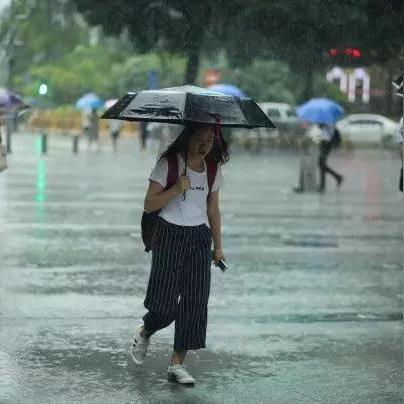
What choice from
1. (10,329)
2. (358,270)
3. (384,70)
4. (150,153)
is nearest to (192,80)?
(150,153)

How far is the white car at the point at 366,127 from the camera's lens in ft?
184

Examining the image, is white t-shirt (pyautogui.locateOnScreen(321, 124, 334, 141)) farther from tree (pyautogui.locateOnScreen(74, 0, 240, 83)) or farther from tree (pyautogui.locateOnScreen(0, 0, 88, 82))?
tree (pyautogui.locateOnScreen(0, 0, 88, 82))

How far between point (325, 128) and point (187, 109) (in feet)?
65.7

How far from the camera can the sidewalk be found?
26.5ft

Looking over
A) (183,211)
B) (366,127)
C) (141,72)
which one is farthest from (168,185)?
(141,72)

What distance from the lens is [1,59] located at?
56188 mm

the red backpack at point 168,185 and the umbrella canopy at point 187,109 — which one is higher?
the umbrella canopy at point 187,109

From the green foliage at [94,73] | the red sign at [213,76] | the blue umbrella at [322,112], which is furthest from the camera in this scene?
the green foliage at [94,73]

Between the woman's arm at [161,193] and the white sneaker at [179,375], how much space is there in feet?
3.14

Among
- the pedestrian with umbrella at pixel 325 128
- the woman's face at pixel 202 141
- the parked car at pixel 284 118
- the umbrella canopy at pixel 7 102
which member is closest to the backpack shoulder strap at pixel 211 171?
the woman's face at pixel 202 141

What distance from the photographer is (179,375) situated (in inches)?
315

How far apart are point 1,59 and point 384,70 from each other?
25.0m

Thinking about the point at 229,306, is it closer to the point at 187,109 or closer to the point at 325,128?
the point at 187,109

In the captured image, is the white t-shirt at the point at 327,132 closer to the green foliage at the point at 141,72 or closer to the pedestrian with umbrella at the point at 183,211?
the pedestrian with umbrella at the point at 183,211
